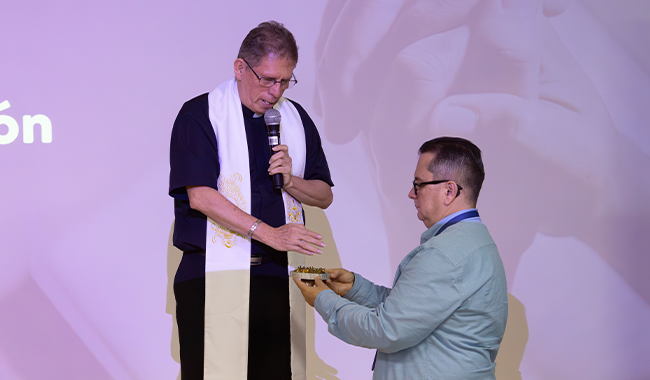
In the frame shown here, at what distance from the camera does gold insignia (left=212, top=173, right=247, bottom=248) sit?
207cm

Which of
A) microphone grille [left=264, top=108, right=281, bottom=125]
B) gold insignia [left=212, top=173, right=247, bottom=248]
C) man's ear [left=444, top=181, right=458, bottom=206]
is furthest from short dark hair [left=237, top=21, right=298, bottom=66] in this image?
man's ear [left=444, top=181, right=458, bottom=206]

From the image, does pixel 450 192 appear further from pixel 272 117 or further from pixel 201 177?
pixel 201 177

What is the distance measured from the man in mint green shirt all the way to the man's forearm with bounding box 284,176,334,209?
41cm

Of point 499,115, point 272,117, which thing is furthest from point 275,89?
point 499,115

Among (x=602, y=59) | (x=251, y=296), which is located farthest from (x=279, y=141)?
(x=602, y=59)

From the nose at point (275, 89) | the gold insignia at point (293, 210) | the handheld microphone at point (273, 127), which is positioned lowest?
the gold insignia at point (293, 210)

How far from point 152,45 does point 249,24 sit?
22.8 inches

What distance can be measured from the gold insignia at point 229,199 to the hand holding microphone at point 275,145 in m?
0.13

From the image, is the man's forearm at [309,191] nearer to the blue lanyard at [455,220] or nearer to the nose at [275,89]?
the nose at [275,89]

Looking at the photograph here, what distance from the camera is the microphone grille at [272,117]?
6.89 feet

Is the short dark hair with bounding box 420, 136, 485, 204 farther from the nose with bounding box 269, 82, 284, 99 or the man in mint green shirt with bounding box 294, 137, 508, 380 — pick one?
the nose with bounding box 269, 82, 284, 99

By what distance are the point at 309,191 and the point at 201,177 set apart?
17.5 inches

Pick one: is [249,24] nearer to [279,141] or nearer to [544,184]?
[279,141]

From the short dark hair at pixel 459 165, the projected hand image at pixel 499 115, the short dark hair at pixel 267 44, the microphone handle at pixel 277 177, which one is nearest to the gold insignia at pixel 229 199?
the microphone handle at pixel 277 177
